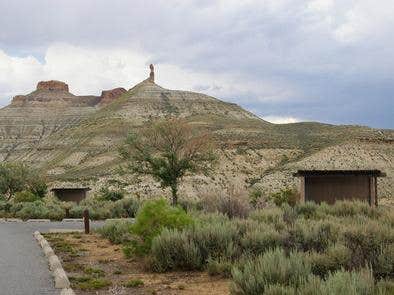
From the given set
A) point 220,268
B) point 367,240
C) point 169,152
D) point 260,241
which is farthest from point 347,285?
point 169,152

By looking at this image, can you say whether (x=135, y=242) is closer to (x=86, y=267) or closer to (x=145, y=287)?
(x=86, y=267)

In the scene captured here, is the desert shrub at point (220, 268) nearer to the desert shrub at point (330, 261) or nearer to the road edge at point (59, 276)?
the desert shrub at point (330, 261)

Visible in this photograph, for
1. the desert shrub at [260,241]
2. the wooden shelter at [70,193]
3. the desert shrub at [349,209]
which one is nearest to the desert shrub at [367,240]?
the desert shrub at [260,241]

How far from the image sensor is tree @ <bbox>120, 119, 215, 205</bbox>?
44062mm

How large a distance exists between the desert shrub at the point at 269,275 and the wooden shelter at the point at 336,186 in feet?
79.2

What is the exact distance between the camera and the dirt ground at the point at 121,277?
11.4 m

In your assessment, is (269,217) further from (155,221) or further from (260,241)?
(260,241)

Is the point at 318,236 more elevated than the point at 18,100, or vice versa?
the point at 18,100

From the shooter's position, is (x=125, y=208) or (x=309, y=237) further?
(x=125, y=208)

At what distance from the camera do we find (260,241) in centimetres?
1391

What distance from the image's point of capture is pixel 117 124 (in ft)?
399

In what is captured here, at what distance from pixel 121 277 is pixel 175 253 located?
1.46 meters

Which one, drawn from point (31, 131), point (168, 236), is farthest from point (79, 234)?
point (31, 131)

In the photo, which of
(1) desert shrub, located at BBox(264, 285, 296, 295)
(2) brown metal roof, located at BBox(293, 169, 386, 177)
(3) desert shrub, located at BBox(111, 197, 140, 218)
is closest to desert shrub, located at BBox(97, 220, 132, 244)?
(1) desert shrub, located at BBox(264, 285, 296, 295)
